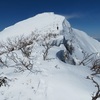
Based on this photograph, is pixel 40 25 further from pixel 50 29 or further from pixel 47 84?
pixel 47 84

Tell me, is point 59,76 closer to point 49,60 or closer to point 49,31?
point 49,60

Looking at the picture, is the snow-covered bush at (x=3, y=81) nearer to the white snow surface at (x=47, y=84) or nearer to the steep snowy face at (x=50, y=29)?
the white snow surface at (x=47, y=84)

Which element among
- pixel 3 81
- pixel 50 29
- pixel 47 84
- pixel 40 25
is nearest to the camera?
pixel 47 84

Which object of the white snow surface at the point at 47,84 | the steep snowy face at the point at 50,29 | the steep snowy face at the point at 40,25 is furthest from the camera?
the steep snowy face at the point at 40,25

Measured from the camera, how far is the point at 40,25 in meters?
21.6

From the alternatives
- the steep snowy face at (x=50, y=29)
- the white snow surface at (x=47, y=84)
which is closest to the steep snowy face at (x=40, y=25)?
the steep snowy face at (x=50, y=29)

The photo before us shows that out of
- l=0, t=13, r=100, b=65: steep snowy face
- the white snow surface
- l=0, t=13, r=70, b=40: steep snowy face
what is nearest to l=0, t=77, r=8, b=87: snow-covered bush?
the white snow surface

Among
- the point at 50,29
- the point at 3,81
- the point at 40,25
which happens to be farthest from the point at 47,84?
the point at 40,25

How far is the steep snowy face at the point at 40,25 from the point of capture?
1992 centimetres

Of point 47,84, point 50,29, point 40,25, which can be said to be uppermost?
point 40,25

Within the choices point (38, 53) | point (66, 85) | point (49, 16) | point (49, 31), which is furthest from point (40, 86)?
point (49, 16)

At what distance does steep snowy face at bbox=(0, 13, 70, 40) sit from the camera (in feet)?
65.4

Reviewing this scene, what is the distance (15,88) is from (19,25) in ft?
59.1

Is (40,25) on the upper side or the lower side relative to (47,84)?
upper
